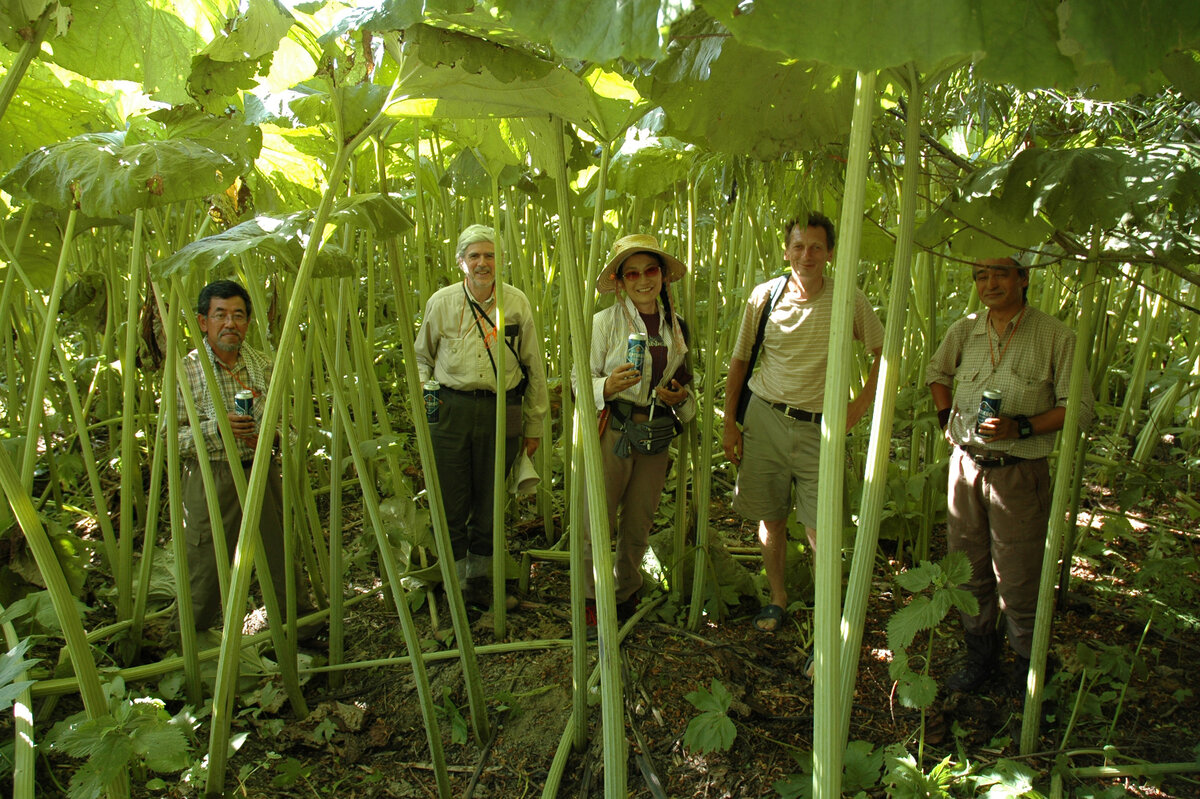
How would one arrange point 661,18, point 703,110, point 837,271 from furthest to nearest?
point 703,110, point 837,271, point 661,18

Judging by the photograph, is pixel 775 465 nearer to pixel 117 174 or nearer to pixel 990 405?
pixel 990 405

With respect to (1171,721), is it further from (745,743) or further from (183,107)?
(183,107)

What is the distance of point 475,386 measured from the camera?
344 centimetres

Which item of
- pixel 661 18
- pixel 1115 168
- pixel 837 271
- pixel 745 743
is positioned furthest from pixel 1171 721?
pixel 661 18

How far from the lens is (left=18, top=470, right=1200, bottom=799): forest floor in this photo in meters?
2.47

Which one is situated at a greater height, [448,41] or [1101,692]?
[448,41]

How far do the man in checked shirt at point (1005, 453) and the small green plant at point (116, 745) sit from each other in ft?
8.42

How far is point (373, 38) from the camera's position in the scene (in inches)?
73.1

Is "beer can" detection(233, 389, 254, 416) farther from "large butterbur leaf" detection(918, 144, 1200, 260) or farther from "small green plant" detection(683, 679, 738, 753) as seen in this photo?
"large butterbur leaf" detection(918, 144, 1200, 260)

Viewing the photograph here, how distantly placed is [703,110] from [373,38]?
0.85 meters

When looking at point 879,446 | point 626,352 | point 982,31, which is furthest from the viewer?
point 626,352

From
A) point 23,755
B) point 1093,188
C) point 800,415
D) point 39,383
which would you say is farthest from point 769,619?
point 39,383

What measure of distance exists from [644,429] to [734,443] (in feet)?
1.79

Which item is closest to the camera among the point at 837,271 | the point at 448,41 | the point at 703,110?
the point at 837,271
